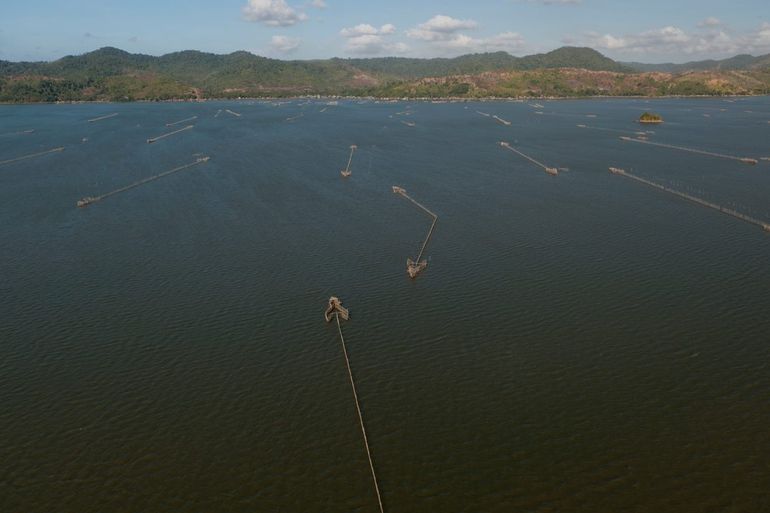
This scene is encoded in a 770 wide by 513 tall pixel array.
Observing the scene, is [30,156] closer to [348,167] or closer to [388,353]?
[348,167]

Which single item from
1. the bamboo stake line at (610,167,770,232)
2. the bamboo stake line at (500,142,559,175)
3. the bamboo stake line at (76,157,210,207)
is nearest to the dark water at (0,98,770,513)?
the bamboo stake line at (76,157,210,207)

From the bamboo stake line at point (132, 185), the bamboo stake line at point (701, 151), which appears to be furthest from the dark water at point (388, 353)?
the bamboo stake line at point (701, 151)

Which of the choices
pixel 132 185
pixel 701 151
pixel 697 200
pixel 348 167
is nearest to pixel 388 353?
pixel 697 200

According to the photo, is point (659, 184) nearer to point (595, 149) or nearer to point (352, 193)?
point (595, 149)

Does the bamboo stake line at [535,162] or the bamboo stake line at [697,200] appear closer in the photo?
the bamboo stake line at [697,200]

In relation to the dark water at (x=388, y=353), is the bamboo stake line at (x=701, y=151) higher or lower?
higher

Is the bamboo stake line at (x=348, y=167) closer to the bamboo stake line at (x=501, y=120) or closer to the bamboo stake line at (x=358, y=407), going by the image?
the bamboo stake line at (x=358, y=407)

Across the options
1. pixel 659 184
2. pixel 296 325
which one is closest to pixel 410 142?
pixel 659 184

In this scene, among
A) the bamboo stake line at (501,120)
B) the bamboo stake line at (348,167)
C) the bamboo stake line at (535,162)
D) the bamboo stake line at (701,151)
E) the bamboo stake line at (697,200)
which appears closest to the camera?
the bamboo stake line at (697,200)

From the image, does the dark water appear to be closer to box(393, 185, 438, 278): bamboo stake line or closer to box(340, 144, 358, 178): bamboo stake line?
box(393, 185, 438, 278): bamboo stake line
